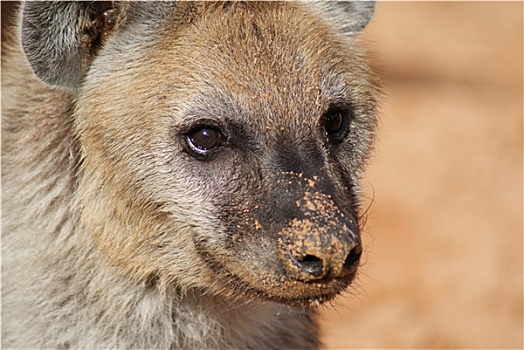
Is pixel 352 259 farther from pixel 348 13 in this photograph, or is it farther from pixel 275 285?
pixel 348 13

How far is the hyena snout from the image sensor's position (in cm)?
353

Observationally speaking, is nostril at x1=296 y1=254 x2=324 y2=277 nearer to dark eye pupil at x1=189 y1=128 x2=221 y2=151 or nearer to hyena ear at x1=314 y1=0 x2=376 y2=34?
dark eye pupil at x1=189 y1=128 x2=221 y2=151

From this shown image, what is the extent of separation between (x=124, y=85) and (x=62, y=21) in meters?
0.37

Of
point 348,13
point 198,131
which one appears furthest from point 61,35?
point 348,13

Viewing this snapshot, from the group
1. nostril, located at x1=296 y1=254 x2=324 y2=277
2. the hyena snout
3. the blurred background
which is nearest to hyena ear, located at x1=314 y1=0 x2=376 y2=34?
the blurred background

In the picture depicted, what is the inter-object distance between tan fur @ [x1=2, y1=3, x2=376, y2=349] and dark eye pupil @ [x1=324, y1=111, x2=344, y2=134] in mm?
103

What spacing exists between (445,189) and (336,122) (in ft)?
17.3

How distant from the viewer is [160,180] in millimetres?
3947

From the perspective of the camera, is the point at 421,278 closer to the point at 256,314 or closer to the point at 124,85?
the point at 256,314

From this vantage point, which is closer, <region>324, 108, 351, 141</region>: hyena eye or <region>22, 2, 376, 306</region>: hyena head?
<region>22, 2, 376, 306</region>: hyena head

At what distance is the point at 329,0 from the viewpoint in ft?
15.3

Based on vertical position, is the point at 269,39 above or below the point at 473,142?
above

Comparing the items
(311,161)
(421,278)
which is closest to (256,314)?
(311,161)

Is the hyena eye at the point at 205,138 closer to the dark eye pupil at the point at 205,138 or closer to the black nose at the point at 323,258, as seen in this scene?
the dark eye pupil at the point at 205,138
